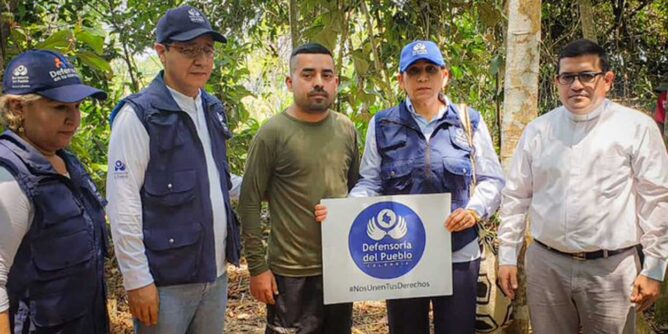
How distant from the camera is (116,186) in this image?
86.5 inches

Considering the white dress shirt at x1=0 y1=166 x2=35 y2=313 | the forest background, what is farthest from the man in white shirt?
the white dress shirt at x1=0 y1=166 x2=35 y2=313

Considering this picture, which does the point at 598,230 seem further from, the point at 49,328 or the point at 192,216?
the point at 49,328

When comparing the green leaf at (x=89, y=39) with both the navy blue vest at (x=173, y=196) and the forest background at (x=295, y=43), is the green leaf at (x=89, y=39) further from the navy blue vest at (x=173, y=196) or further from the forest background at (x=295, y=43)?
the navy blue vest at (x=173, y=196)

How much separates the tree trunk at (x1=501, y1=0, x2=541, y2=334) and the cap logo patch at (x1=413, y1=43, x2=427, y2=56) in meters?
0.79

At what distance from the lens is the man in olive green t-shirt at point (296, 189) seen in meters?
2.70

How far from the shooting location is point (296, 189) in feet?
8.89

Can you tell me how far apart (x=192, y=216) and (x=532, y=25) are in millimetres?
2151

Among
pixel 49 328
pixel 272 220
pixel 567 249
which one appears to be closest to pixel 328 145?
pixel 272 220

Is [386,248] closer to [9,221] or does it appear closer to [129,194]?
[129,194]

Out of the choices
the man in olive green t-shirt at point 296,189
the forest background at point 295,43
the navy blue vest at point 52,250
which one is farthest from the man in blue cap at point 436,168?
the navy blue vest at point 52,250

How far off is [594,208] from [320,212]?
3.97 feet

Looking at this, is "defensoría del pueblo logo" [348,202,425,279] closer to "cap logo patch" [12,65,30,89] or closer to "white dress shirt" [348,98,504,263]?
"white dress shirt" [348,98,504,263]

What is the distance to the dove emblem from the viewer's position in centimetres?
275

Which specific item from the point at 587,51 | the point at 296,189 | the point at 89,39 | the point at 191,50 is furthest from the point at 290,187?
the point at 587,51
